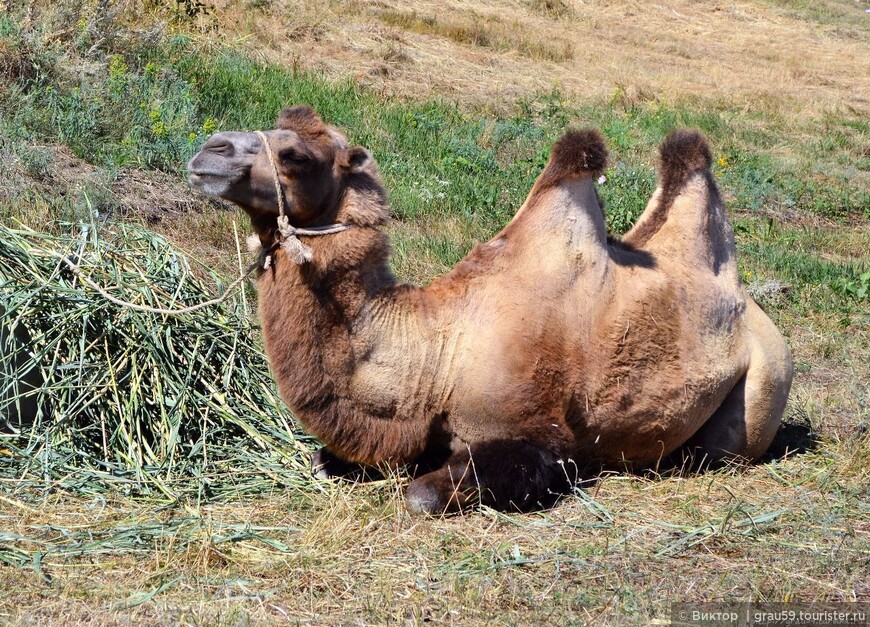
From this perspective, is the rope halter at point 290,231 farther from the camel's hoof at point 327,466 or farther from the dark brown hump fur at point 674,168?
the dark brown hump fur at point 674,168

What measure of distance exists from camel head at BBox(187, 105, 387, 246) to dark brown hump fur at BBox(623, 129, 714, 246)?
186 cm

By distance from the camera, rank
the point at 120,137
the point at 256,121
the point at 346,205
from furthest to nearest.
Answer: the point at 256,121, the point at 120,137, the point at 346,205

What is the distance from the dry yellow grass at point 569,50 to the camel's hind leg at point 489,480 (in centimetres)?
1089

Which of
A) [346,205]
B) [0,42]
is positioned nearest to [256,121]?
[0,42]

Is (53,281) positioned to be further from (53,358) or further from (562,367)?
(562,367)

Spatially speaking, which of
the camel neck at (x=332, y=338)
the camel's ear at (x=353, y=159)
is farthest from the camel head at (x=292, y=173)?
the camel neck at (x=332, y=338)

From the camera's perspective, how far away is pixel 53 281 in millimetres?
5930

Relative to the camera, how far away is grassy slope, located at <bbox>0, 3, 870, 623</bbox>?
4168 mm

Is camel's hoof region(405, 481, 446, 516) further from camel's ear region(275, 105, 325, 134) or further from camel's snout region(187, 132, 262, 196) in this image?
camel's ear region(275, 105, 325, 134)

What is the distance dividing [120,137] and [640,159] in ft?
22.3

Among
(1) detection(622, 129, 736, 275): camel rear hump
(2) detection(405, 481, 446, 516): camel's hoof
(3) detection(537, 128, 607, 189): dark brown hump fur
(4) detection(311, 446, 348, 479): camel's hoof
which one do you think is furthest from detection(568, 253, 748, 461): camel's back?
(4) detection(311, 446, 348, 479): camel's hoof

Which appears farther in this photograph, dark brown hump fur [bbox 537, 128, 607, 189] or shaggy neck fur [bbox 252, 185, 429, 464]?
dark brown hump fur [bbox 537, 128, 607, 189]

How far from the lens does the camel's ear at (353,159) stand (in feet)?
16.4

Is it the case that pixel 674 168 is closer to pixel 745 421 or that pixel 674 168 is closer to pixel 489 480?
pixel 745 421
